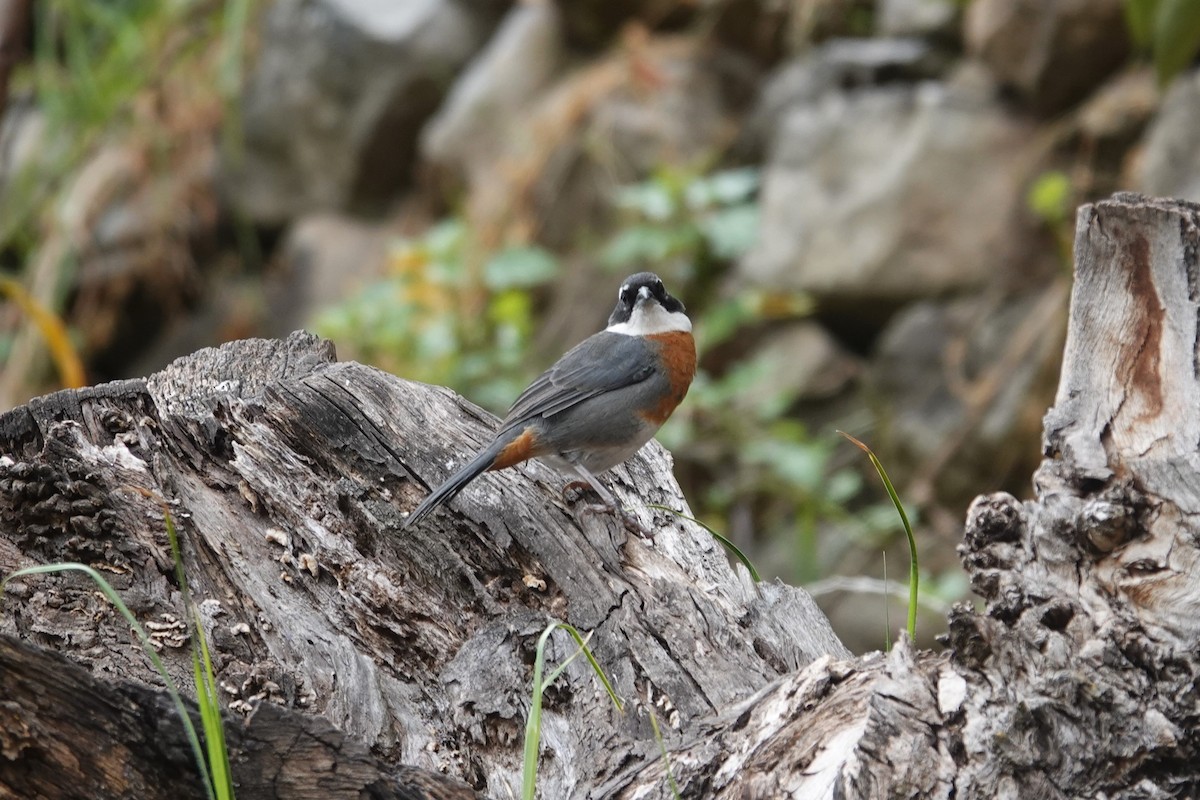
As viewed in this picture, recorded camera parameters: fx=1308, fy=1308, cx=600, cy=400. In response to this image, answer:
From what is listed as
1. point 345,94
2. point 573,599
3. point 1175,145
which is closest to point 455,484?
point 573,599

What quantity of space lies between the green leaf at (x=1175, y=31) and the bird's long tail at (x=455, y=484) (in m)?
2.54

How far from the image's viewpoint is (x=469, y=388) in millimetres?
6984

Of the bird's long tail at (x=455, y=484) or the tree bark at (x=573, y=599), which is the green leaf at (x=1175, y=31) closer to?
the tree bark at (x=573, y=599)

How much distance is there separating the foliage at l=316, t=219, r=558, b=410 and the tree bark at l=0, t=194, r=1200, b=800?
3018 mm

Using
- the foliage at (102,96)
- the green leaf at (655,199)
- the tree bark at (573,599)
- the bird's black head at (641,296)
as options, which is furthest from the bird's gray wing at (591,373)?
the foliage at (102,96)

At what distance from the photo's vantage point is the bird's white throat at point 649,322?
471cm

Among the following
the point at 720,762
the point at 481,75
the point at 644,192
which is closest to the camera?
the point at 720,762

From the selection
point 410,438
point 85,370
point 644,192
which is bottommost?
point 410,438

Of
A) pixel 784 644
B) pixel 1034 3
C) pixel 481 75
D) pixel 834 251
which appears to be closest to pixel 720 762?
Result: pixel 784 644

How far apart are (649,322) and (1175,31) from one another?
1.96 m

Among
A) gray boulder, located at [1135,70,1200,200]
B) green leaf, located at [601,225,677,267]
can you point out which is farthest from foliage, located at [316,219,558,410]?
gray boulder, located at [1135,70,1200,200]

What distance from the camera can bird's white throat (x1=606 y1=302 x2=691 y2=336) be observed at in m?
4.71

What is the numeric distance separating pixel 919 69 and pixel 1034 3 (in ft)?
2.57

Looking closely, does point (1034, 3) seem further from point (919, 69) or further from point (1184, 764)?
point (1184, 764)
